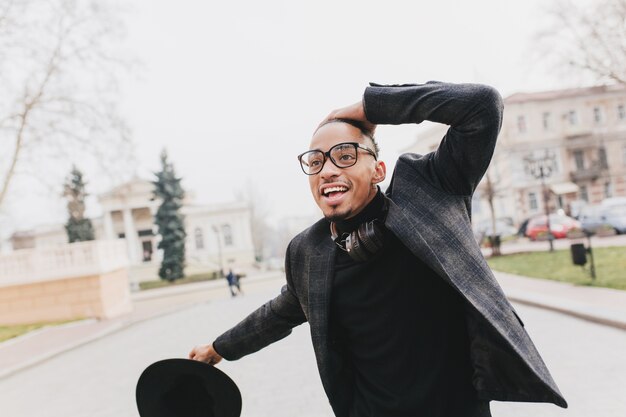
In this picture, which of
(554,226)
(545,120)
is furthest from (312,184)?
(545,120)

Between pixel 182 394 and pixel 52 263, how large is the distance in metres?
20.0

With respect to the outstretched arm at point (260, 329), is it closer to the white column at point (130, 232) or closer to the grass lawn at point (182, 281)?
the grass lawn at point (182, 281)

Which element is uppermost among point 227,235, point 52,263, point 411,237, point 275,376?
point 411,237

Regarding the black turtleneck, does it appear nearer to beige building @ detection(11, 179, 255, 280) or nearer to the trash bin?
the trash bin

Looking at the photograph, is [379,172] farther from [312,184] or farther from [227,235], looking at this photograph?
[227,235]

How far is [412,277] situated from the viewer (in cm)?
172

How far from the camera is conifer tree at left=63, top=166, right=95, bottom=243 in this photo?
1715 inches

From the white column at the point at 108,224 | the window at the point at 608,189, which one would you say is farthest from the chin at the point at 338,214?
the white column at the point at 108,224

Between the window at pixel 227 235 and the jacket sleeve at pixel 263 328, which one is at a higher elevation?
the jacket sleeve at pixel 263 328

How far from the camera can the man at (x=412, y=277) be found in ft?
5.22

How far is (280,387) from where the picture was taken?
652cm

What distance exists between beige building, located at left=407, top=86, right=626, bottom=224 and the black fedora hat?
42.4m

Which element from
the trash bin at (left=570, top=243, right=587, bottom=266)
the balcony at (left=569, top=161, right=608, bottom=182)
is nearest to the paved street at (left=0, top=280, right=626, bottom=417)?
the trash bin at (left=570, top=243, right=587, bottom=266)

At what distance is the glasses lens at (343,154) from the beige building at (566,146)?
4251 cm
